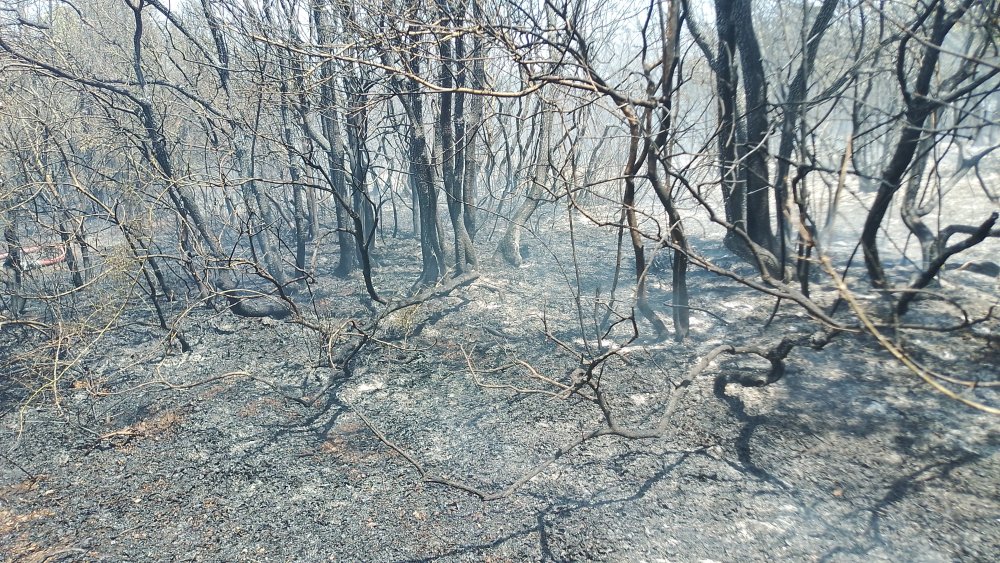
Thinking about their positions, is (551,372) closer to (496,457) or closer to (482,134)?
(496,457)

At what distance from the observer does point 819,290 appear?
662 cm

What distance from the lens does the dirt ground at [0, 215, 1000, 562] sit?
3328 millimetres

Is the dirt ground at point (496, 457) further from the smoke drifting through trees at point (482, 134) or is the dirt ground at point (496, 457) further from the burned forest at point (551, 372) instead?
the smoke drifting through trees at point (482, 134)

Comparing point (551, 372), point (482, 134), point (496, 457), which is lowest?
point (496, 457)

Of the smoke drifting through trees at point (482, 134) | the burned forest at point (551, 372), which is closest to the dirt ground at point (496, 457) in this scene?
the burned forest at point (551, 372)

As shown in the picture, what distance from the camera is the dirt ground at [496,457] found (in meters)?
3.33

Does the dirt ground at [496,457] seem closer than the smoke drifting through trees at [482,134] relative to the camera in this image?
Yes

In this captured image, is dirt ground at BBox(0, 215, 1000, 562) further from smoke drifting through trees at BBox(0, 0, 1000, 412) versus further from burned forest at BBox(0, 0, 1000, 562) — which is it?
smoke drifting through trees at BBox(0, 0, 1000, 412)

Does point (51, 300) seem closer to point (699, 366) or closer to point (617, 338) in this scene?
point (617, 338)

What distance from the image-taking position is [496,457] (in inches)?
165

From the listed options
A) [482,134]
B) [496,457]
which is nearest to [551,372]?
[496,457]

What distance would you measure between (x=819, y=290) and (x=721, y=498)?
411 cm

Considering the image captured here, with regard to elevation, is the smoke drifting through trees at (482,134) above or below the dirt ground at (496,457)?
above

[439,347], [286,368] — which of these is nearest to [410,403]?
[439,347]
